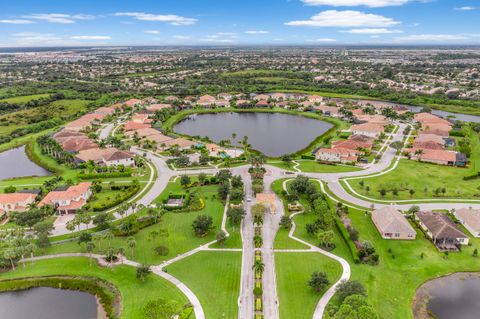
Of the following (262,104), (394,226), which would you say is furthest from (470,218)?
(262,104)

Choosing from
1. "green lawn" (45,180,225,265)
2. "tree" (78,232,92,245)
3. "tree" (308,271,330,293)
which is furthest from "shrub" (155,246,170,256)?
"tree" (308,271,330,293)

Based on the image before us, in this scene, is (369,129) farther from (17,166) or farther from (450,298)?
(17,166)

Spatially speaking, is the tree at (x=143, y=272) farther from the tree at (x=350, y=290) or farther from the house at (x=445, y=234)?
the house at (x=445, y=234)

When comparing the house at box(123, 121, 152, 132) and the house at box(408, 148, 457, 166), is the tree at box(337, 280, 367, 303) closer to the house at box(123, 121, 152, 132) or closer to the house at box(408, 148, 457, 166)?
the house at box(408, 148, 457, 166)

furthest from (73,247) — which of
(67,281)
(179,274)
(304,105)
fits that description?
(304,105)

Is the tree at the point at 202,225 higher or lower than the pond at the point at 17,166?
lower

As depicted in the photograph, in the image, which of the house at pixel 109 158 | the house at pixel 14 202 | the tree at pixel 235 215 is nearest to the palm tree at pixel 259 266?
the tree at pixel 235 215

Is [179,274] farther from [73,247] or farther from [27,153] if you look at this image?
[27,153]
